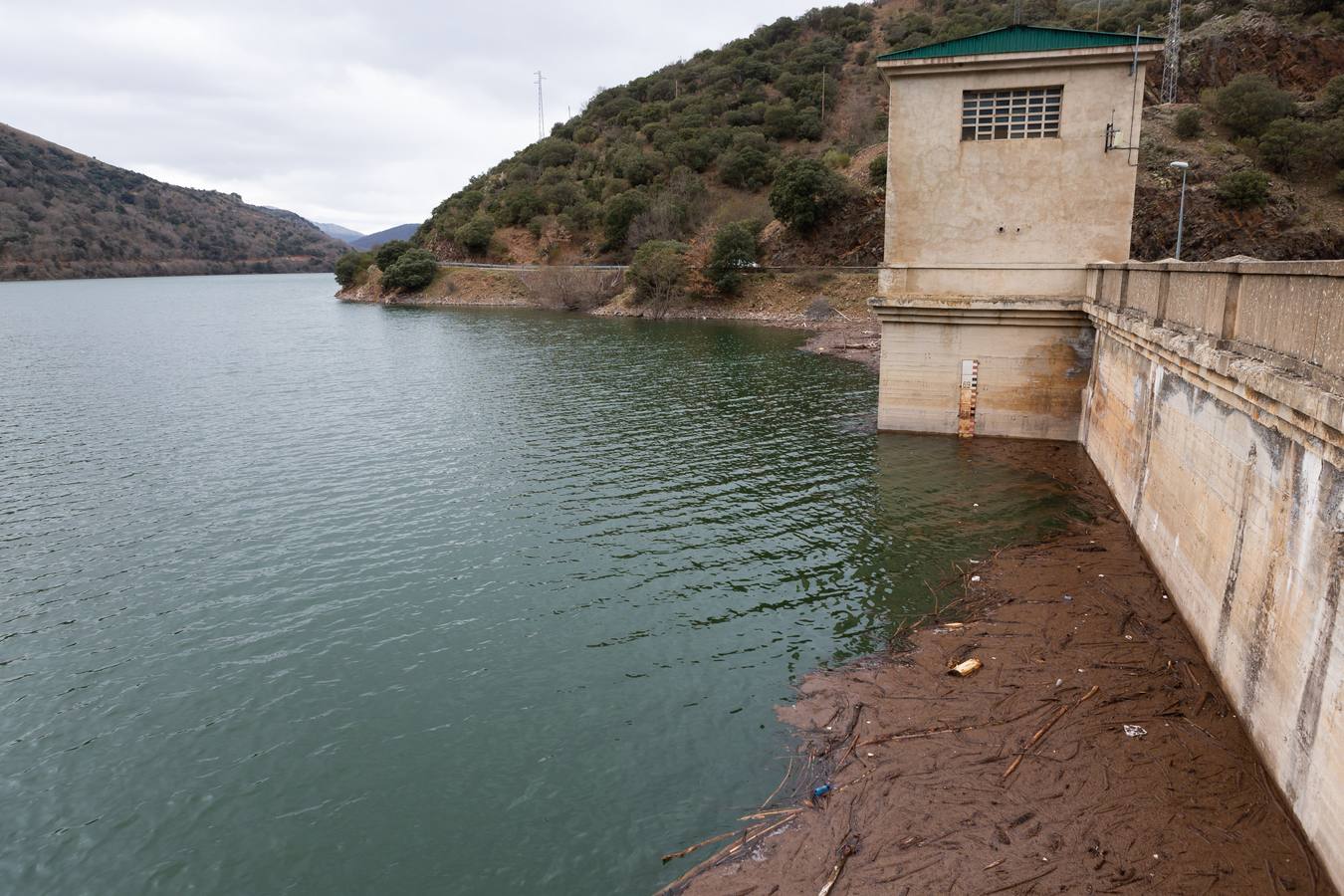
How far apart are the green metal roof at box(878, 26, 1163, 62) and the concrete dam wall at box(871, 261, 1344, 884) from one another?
669cm

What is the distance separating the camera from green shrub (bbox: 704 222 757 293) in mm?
65875

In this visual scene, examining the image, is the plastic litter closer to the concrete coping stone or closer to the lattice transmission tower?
the concrete coping stone

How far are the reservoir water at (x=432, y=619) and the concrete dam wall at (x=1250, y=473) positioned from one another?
372 cm

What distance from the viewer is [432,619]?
13.7 metres

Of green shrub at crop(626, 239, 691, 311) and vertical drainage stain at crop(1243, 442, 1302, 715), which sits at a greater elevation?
green shrub at crop(626, 239, 691, 311)

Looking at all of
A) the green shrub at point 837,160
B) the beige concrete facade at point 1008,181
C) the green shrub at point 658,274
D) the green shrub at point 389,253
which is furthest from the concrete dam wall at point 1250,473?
the green shrub at point 389,253

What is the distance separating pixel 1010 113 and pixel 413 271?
3019 inches

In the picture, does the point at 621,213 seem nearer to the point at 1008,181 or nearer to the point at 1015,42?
the point at 1015,42

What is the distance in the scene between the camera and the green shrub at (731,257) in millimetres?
65875

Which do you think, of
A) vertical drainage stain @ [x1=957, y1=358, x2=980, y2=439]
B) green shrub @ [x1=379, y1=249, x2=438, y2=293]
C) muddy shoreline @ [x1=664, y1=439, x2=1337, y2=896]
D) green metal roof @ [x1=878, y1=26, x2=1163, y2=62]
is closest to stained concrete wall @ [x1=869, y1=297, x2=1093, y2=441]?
vertical drainage stain @ [x1=957, y1=358, x2=980, y2=439]

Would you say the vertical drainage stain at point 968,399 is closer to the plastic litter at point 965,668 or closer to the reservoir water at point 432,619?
the reservoir water at point 432,619

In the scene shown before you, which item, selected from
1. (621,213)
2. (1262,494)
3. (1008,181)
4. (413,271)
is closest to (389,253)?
(413,271)

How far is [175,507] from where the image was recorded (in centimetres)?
1923

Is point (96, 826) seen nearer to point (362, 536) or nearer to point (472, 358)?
point (362, 536)
